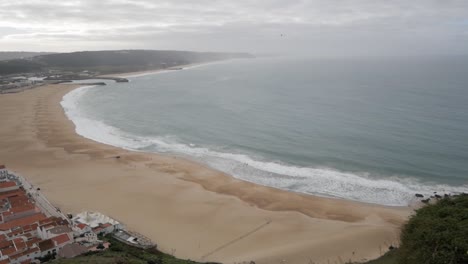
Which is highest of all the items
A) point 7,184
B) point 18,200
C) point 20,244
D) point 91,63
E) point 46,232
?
point 91,63

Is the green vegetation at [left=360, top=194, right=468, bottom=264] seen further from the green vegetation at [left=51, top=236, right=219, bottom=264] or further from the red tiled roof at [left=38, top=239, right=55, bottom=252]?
the red tiled roof at [left=38, top=239, right=55, bottom=252]

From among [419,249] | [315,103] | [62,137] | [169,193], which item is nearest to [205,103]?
[315,103]

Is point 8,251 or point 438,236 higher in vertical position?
point 438,236

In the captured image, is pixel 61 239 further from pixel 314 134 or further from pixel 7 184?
pixel 314 134

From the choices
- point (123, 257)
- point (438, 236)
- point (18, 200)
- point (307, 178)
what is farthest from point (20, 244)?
point (307, 178)

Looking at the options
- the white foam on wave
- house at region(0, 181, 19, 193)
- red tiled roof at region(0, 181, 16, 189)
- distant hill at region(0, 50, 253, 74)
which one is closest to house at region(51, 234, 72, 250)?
house at region(0, 181, 19, 193)
